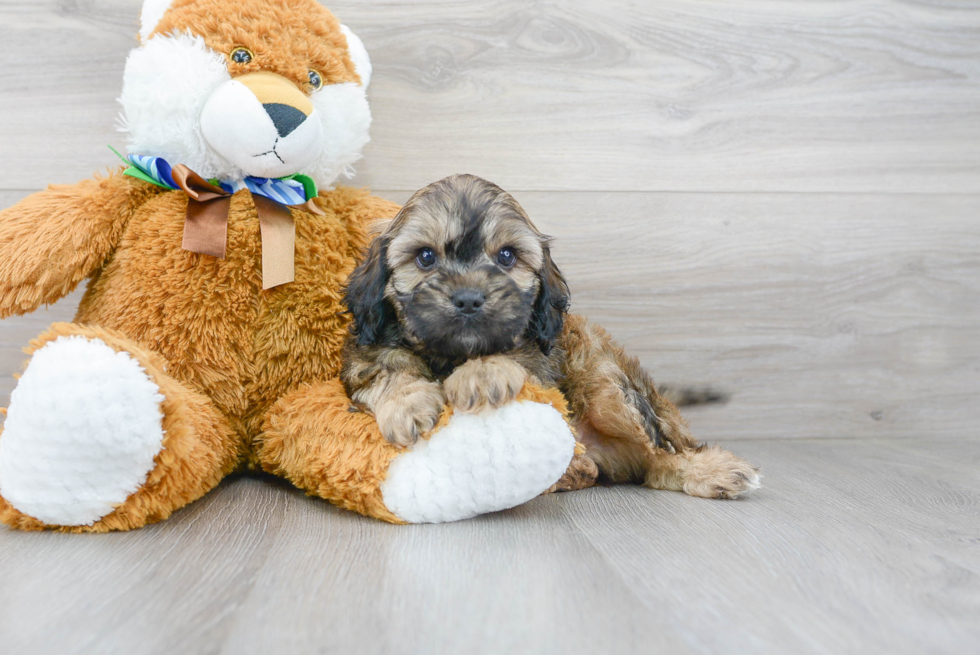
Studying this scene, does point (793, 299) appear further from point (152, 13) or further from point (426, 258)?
point (152, 13)

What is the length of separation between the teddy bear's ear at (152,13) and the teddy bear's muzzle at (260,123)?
9.8 inches

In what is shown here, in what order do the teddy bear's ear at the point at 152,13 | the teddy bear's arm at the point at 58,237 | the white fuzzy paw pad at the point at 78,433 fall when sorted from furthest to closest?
the teddy bear's ear at the point at 152,13, the teddy bear's arm at the point at 58,237, the white fuzzy paw pad at the point at 78,433

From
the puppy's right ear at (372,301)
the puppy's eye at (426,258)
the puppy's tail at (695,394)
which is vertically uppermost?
the puppy's eye at (426,258)

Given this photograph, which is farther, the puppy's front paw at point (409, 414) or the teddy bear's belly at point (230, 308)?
the teddy bear's belly at point (230, 308)

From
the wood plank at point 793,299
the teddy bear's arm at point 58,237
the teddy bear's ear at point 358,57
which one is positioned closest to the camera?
the teddy bear's arm at point 58,237

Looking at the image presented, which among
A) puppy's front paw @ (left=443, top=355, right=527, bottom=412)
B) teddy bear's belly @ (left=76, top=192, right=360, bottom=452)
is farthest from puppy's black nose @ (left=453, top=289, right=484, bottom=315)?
teddy bear's belly @ (left=76, top=192, right=360, bottom=452)

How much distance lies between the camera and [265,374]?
153 cm

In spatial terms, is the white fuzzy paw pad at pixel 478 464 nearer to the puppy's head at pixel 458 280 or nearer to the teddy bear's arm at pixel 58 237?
the puppy's head at pixel 458 280

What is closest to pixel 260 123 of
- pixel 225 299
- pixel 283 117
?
pixel 283 117

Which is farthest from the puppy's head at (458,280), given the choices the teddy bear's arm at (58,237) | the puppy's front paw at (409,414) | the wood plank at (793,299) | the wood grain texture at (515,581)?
the wood plank at (793,299)

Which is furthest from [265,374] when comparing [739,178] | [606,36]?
[739,178]

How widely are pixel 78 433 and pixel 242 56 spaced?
83cm

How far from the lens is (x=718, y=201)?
6.95 ft

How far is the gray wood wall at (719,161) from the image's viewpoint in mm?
1948
